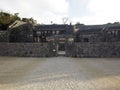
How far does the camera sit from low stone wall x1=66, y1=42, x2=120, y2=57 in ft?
151

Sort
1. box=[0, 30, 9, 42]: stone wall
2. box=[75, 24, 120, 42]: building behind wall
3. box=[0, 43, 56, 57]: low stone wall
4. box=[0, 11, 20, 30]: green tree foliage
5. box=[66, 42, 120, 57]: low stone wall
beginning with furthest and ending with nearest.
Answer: box=[0, 11, 20, 30]: green tree foliage, box=[75, 24, 120, 42]: building behind wall, box=[0, 30, 9, 42]: stone wall, box=[0, 43, 56, 57]: low stone wall, box=[66, 42, 120, 57]: low stone wall

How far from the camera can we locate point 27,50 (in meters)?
48.1

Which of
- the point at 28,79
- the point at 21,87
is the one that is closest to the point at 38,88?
the point at 21,87

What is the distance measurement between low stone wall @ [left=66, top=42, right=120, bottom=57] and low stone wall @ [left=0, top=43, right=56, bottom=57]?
12.4ft

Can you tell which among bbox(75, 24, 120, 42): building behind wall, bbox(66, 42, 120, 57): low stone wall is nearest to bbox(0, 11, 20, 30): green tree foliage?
bbox(75, 24, 120, 42): building behind wall

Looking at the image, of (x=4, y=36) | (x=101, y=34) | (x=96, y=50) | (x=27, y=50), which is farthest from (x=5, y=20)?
(x=96, y=50)

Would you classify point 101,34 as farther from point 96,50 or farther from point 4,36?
point 96,50

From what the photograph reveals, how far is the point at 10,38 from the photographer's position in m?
73.1

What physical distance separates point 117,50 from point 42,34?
1422 inches

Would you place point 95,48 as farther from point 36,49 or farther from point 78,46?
point 36,49

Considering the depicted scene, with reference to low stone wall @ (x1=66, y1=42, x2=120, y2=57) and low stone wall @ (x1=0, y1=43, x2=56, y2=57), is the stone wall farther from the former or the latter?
low stone wall @ (x1=66, y1=42, x2=120, y2=57)

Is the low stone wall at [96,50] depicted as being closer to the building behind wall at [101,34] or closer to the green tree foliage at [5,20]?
the building behind wall at [101,34]

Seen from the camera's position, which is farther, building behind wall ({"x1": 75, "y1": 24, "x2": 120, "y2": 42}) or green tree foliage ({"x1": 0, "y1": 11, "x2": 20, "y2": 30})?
green tree foliage ({"x1": 0, "y1": 11, "x2": 20, "y2": 30})

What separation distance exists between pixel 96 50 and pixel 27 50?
1177cm
